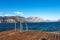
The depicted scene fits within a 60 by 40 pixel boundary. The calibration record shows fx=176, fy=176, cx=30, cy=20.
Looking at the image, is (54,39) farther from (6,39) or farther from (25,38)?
(6,39)

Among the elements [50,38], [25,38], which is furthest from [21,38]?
[50,38]

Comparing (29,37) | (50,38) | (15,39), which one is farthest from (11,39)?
(50,38)

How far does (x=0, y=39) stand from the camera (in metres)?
30.3

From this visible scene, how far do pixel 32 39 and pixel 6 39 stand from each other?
14.8ft

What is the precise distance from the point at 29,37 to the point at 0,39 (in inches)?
200

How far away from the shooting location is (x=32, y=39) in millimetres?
29875

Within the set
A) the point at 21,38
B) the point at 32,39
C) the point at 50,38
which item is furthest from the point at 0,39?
the point at 50,38

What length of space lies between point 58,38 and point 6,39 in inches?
363

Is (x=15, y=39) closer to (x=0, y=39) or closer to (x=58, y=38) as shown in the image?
(x=0, y=39)

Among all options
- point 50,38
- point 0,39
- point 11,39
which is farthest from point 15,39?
point 50,38

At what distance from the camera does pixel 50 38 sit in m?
30.7

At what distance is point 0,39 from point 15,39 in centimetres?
262

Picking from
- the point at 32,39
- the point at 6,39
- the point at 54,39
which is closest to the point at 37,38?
the point at 32,39

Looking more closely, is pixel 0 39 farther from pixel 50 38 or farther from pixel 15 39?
pixel 50 38
